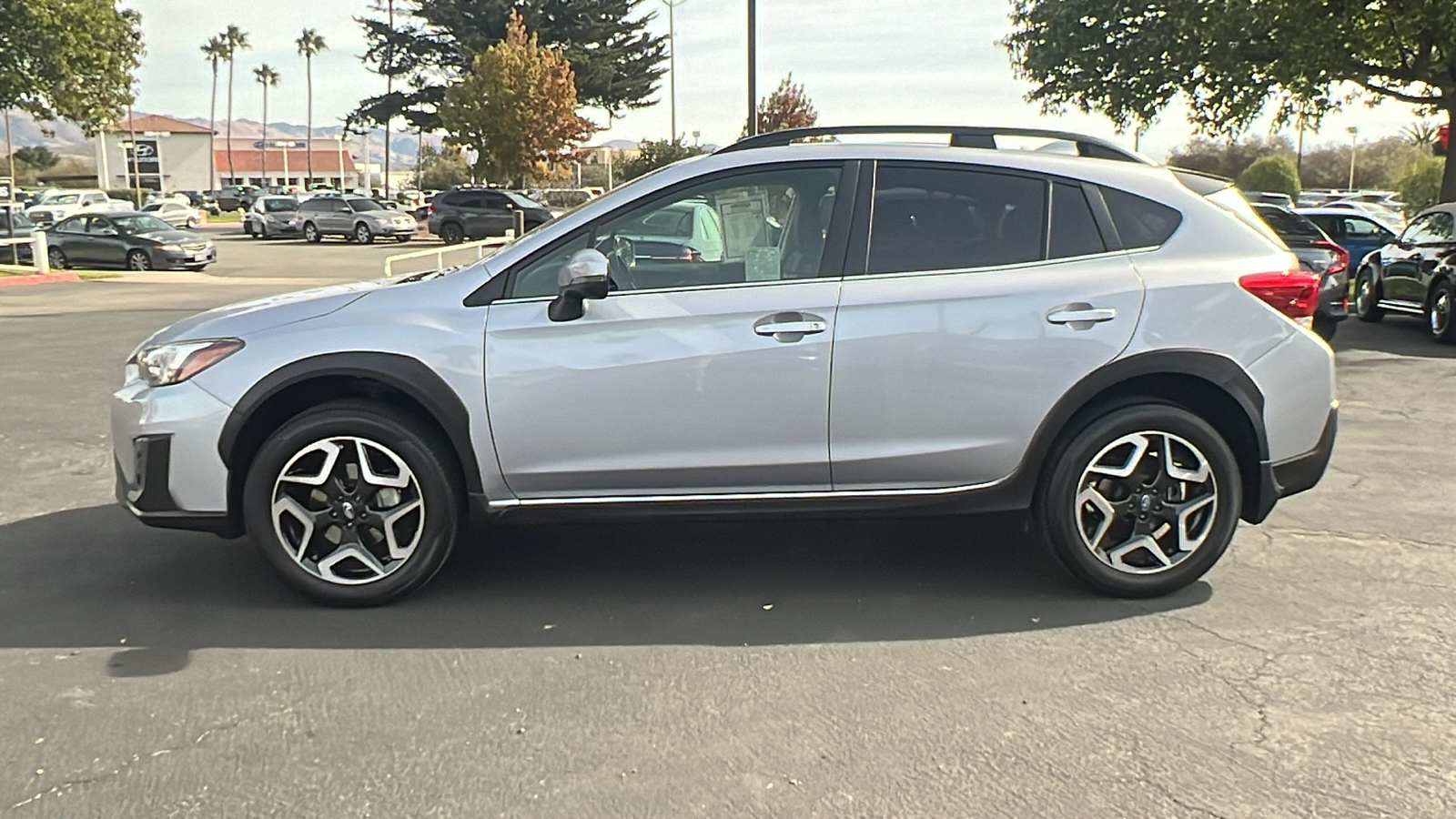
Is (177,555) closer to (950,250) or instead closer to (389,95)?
(950,250)

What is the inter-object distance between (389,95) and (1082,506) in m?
61.3

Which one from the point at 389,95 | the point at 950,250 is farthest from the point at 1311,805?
the point at 389,95

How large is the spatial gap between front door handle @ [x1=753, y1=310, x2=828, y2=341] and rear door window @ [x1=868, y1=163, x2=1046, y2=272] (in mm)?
321

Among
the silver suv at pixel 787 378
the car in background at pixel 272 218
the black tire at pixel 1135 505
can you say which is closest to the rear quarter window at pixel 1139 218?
the silver suv at pixel 787 378

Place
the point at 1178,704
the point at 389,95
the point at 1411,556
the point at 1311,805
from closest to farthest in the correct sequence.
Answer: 1. the point at 1311,805
2. the point at 1178,704
3. the point at 1411,556
4. the point at 389,95

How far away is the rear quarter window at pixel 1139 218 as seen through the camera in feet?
14.9

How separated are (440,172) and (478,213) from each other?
185 feet

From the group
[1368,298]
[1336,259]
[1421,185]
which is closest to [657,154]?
[1421,185]

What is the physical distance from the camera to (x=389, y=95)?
199ft

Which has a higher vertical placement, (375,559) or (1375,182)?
(1375,182)

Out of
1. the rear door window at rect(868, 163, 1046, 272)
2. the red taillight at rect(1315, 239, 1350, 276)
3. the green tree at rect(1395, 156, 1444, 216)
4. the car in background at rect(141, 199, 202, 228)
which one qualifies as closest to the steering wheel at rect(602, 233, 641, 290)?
the rear door window at rect(868, 163, 1046, 272)

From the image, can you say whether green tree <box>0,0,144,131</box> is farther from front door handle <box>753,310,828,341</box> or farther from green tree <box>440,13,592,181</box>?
front door handle <box>753,310,828,341</box>

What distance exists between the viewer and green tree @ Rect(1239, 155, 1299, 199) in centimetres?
4225

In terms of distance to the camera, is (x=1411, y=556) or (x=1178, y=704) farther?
(x=1411, y=556)
